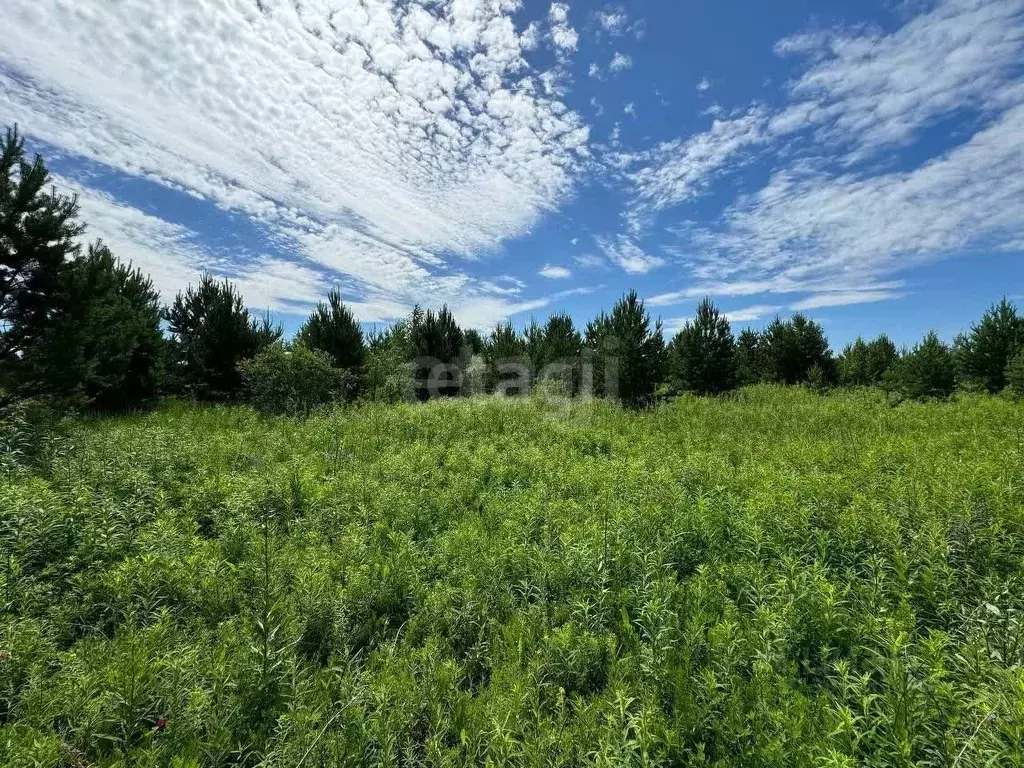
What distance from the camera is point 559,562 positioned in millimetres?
3562

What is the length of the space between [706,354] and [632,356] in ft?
13.4

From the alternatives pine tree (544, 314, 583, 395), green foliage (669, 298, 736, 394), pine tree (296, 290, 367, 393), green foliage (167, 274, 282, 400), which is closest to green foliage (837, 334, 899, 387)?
green foliage (669, 298, 736, 394)

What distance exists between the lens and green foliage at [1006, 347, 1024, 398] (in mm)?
14789

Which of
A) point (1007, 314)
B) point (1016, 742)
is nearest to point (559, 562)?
point (1016, 742)

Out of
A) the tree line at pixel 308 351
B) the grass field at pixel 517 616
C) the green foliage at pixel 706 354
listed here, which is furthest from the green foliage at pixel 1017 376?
the grass field at pixel 517 616

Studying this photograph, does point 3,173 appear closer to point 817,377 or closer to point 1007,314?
point 817,377

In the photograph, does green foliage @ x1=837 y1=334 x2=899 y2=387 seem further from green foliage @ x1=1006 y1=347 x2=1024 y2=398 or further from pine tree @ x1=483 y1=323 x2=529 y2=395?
pine tree @ x1=483 y1=323 x2=529 y2=395

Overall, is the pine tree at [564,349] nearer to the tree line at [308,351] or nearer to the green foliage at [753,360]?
the tree line at [308,351]

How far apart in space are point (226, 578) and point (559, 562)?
8.70ft

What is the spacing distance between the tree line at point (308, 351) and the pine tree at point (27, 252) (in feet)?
0.07

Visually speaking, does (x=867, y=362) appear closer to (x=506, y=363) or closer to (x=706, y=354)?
(x=706, y=354)

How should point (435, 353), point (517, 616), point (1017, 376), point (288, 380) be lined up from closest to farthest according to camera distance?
point (517, 616) → point (288, 380) → point (1017, 376) → point (435, 353)

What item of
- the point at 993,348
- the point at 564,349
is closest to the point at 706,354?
the point at 564,349

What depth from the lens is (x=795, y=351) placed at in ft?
83.0
